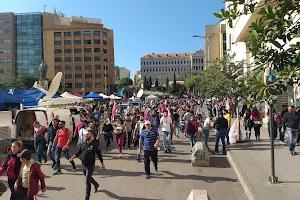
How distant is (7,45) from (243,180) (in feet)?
339

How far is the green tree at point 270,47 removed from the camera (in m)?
2.85

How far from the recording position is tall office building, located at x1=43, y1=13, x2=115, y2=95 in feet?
305

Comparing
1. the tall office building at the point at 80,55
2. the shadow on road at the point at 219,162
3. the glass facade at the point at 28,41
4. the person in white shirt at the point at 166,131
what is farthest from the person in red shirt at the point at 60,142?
the glass facade at the point at 28,41

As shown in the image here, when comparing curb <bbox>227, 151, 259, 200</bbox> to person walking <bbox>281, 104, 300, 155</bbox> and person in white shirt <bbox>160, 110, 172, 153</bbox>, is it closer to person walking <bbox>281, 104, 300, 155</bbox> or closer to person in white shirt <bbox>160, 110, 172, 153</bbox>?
person walking <bbox>281, 104, 300, 155</bbox>

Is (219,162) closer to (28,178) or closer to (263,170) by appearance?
(263,170)

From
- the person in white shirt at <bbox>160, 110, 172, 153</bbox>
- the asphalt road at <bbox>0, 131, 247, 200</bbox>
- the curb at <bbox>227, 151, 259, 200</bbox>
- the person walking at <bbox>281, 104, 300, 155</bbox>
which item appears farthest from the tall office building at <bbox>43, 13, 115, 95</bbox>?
the curb at <bbox>227, 151, 259, 200</bbox>

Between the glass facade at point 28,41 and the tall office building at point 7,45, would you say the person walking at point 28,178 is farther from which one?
the glass facade at point 28,41

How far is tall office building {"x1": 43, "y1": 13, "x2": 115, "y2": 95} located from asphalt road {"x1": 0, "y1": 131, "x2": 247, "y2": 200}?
276 ft

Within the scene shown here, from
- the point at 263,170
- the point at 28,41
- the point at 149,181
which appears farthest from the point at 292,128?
the point at 28,41

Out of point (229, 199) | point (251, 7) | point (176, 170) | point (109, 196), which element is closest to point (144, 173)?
point (176, 170)

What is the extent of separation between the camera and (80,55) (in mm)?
94000

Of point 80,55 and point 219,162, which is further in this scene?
point 80,55

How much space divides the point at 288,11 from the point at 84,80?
93.6m

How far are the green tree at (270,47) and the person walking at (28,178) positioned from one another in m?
3.69
